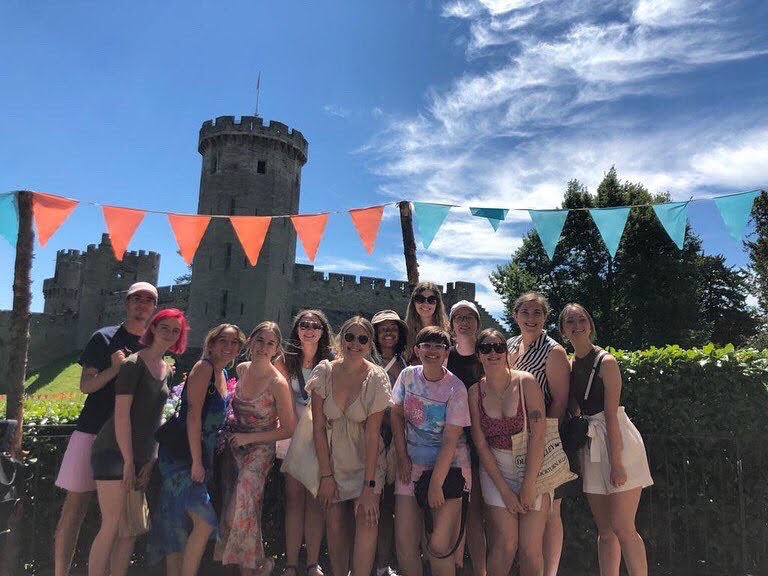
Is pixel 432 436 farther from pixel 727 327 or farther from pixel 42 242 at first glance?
pixel 727 327

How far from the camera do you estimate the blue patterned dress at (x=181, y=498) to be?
3488mm

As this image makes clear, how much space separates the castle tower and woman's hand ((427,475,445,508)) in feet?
77.9

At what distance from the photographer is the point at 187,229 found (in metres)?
6.55

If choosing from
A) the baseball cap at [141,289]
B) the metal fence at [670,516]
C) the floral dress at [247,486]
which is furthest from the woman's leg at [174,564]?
the baseball cap at [141,289]

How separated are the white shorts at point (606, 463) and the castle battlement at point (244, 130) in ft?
84.6

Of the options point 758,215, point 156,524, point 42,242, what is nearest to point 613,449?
point 156,524

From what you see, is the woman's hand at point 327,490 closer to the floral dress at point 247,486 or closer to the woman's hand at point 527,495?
the floral dress at point 247,486

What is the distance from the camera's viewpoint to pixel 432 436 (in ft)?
11.4

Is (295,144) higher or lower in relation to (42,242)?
higher

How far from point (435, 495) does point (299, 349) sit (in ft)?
4.93

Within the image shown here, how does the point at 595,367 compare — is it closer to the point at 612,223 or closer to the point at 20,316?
the point at 612,223

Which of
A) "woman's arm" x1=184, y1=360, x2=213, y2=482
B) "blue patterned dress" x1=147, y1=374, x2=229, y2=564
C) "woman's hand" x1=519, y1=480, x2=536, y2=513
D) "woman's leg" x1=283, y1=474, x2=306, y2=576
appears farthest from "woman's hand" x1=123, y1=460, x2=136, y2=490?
"woman's hand" x1=519, y1=480, x2=536, y2=513

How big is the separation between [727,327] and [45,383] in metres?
34.3

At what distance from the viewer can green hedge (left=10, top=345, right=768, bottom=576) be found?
4.54 metres
